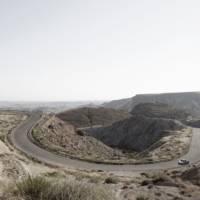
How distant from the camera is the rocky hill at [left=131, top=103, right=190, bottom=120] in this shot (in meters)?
150

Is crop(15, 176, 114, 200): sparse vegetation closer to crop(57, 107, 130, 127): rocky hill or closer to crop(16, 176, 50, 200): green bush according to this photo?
crop(16, 176, 50, 200): green bush

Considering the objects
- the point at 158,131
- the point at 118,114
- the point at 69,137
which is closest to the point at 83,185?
the point at 69,137

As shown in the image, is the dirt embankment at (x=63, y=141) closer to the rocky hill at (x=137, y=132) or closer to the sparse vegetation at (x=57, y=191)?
the rocky hill at (x=137, y=132)

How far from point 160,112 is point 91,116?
46800 mm

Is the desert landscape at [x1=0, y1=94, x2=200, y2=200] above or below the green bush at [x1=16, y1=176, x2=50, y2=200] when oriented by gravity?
below

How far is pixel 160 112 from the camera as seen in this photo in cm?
15762

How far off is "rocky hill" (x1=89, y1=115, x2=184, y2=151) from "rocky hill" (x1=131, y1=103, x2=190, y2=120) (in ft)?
188

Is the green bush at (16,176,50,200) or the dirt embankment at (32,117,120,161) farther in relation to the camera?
the dirt embankment at (32,117,120,161)

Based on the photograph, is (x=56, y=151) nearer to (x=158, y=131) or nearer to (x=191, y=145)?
(x=191, y=145)

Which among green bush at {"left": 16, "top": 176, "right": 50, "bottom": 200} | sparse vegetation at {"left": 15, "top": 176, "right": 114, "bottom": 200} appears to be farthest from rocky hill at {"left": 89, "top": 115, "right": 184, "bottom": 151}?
green bush at {"left": 16, "top": 176, "right": 50, "bottom": 200}

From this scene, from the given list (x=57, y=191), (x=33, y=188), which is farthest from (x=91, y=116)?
(x=57, y=191)

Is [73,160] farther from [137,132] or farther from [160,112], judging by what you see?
[160,112]

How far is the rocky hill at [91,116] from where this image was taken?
14000cm

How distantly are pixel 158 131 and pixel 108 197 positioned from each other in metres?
72.5
